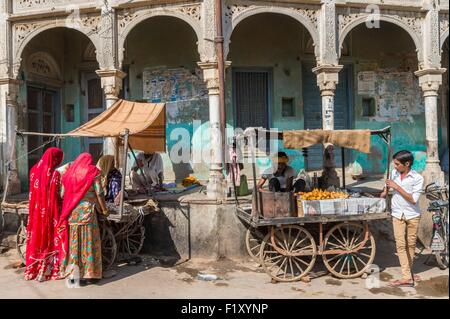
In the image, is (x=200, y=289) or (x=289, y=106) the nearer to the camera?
(x=200, y=289)

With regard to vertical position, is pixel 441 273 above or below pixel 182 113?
below

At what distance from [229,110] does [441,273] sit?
5.96 m

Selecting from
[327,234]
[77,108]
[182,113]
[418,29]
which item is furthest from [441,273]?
[77,108]

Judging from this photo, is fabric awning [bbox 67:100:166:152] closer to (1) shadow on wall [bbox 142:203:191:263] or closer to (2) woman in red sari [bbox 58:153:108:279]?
(2) woman in red sari [bbox 58:153:108:279]

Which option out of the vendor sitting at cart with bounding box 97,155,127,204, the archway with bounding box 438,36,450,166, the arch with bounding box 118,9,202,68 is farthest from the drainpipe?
the archway with bounding box 438,36,450,166

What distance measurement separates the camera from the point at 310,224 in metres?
6.47

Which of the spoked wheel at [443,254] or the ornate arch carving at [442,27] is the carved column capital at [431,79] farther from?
the spoked wheel at [443,254]

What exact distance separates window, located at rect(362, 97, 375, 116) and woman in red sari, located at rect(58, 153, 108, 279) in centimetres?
776

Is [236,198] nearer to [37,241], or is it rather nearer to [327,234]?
[327,234]

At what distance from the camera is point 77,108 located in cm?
1138

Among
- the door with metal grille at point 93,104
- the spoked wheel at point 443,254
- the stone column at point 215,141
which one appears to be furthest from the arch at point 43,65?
the spoked wheel at point 443,254

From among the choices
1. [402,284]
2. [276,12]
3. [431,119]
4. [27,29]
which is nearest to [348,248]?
[402,284]

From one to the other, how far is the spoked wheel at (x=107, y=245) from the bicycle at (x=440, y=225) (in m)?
5.13

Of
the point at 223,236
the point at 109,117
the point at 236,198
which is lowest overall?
the point at 223,236
